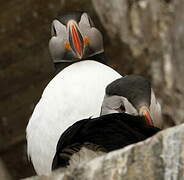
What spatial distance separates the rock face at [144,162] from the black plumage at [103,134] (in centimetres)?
32

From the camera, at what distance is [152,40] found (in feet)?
31.0

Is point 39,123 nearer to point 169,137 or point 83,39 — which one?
point 83,39

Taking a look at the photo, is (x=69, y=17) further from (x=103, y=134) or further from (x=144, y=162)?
(x=144, y=162)

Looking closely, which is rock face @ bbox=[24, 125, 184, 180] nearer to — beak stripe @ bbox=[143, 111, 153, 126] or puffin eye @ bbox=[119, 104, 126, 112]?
beak stripe @ bbox=[143, 111, 153, 126]

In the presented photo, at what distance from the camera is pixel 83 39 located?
671 centimetres

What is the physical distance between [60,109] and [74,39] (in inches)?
27.2

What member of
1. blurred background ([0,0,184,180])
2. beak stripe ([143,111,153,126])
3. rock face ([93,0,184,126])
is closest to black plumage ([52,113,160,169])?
beak stripe ([143,111,153,126])

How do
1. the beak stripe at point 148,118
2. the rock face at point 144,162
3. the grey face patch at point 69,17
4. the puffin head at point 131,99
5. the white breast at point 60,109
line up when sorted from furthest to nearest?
the grey face patch at point 69,17 < the white breast at point 60,109 < the puffin head at point 131,99 < the beak stripe at point 148,118 < the rock face at point 144,162

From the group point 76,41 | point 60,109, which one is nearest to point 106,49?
point 76,41

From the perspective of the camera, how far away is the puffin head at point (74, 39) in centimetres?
662

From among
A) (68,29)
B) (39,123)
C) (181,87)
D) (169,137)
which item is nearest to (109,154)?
(169,137)

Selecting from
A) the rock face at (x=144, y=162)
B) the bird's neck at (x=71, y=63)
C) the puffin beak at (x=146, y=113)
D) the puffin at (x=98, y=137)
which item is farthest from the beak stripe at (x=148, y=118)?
the bird's neck at (x=71, y=63)

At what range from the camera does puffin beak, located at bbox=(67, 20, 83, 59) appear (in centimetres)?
659

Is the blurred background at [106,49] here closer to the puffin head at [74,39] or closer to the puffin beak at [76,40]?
the puffin head at [74,39]
